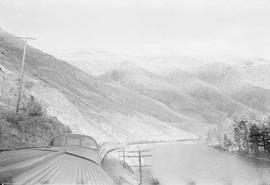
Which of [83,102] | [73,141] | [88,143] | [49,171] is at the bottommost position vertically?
[49,171]

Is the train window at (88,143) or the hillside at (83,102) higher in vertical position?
the hillside at (83,102)

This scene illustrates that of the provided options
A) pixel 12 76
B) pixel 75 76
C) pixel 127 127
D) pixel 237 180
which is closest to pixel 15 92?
pixel 12 76

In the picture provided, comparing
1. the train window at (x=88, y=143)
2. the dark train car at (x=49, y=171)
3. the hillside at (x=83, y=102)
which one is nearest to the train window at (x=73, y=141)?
the train window at (x=88, y=143)

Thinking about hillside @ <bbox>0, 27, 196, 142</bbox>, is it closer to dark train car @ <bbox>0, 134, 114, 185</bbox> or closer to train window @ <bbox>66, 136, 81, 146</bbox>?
train window @ <bbox>66, 136, 81, 146</bbox>

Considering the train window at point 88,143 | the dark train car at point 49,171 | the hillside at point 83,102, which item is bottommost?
the dark train car at point 49,171

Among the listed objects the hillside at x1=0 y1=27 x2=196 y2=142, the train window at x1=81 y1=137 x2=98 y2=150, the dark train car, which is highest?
the hillside at x1=0 y1=27 x2=196 y2=142

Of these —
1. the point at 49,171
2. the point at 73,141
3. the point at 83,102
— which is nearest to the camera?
the point at 49,171

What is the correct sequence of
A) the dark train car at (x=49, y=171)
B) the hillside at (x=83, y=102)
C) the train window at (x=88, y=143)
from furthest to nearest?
the hillside at (x=83, y=102) → the train window at (x=88, y=143) → the dark train car at (x=49, y=171)

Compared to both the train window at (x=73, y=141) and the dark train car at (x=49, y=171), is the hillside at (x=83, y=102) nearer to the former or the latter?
the train window at (x=73, y=141)

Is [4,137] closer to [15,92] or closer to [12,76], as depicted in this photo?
[15,92]

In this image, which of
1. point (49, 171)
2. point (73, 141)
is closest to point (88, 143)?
point (73, 141)

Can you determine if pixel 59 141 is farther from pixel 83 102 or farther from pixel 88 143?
pixel 83 102

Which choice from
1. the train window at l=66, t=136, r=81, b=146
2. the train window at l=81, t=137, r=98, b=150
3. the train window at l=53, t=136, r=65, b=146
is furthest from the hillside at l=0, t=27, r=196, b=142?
the train window at l=81, t=137, r=98, b=150
